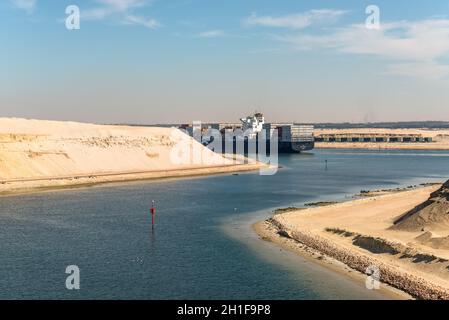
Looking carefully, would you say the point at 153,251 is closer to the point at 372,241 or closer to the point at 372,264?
the point at 372,264

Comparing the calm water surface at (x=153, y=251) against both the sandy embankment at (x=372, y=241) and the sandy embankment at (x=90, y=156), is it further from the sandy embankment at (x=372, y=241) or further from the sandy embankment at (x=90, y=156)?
the sandy embankment at (x=90, y=156)

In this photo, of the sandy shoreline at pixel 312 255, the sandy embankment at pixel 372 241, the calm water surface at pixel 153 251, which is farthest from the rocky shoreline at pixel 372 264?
the calm water surface at pixel 153 251

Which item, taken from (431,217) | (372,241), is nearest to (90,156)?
(431,217)

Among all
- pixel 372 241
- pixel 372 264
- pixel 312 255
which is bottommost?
pixel 312 255
